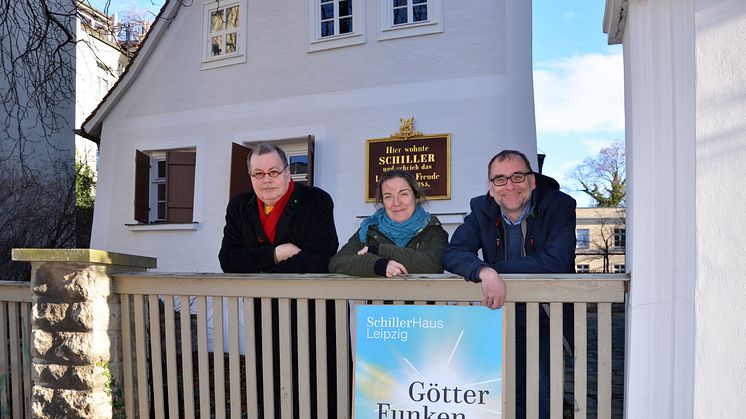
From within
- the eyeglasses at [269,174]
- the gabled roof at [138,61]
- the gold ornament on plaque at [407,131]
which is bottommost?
the eyeglasses at [269,174]

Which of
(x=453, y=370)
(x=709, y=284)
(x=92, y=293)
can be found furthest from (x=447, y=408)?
(x=92, y=293)

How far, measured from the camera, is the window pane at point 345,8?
25.2 ft

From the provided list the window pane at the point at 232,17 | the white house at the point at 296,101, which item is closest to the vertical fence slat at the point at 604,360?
the white house at the point at 296,101

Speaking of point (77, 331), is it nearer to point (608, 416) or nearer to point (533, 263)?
point (533, 263)

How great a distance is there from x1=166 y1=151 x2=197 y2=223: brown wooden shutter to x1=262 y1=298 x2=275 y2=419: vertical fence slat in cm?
593

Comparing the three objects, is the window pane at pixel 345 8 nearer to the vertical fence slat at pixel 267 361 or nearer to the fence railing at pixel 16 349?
the fence railing at pixel 16 349

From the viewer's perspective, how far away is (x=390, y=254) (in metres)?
2.54

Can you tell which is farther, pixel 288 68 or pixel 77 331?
pixel 288 68

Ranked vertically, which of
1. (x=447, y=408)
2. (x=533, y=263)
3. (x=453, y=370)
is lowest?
(x=447, y=408)

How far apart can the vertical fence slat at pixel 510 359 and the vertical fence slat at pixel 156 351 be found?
1.70 metres

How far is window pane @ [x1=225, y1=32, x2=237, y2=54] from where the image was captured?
27.2 ft

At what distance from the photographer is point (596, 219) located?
34844 mm

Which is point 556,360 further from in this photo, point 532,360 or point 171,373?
point 171,373

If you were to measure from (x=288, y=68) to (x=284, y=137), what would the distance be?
96 centimetres
